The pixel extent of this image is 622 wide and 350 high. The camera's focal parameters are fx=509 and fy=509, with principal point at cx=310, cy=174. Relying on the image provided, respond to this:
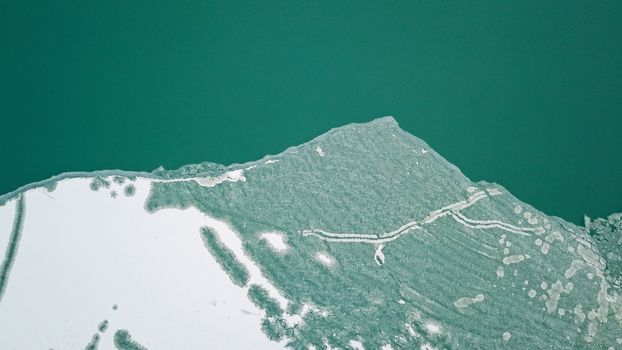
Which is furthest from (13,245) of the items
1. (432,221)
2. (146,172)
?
(432,221)

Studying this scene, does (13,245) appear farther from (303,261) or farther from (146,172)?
(303,261)

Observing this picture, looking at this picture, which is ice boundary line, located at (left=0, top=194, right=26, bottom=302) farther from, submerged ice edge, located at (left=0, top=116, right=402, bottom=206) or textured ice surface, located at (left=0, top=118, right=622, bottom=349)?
submerged ice edge, located at (left=0, top=116, right=402, bottom=206)

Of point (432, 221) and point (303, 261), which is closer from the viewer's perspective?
point (303, 261)

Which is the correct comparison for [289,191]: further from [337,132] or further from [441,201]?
[441,201]

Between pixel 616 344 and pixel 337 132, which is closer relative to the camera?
pixel 616 344

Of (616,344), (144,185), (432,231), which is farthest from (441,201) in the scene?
(144,185)
